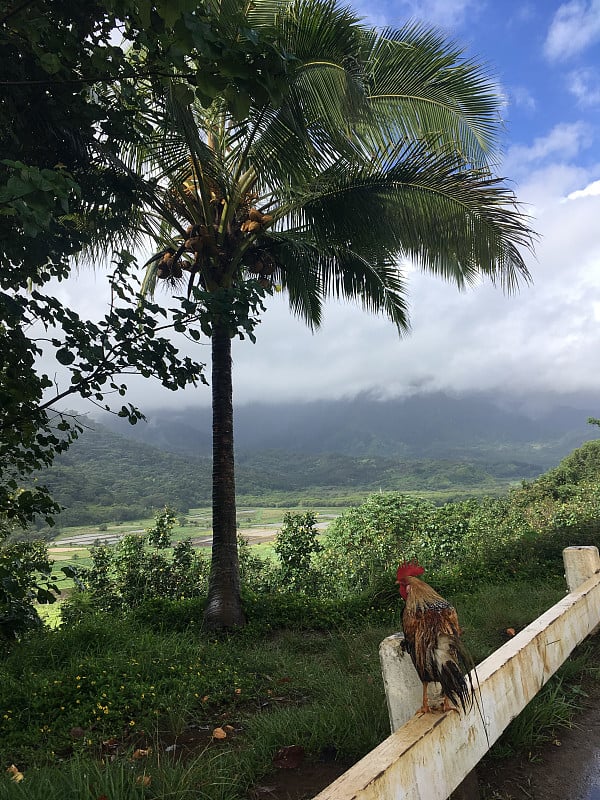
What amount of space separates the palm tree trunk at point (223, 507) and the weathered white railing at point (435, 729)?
4.47 m

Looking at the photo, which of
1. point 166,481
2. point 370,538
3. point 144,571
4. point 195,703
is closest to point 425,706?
point 195,703

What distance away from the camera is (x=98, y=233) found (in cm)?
691

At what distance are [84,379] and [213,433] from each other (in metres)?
4.19

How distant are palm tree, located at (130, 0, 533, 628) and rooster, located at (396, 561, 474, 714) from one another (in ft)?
14.1

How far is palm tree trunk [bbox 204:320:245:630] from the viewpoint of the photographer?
6.90 meters

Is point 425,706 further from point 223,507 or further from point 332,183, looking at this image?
point 332,183

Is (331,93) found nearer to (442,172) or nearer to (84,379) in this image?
(442,172)

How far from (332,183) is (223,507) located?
4.55 m

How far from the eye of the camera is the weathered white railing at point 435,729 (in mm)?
1792

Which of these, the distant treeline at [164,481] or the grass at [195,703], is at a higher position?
the distant treeline at [164,481]

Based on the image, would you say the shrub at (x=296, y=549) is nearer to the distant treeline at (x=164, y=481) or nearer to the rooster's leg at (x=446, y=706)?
the distant treeline at (x=164, y=481)

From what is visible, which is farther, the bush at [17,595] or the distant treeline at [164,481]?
the distant treeline at [164,481]

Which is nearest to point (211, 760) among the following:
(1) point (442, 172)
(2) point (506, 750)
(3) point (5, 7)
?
(2) point (506, 750)

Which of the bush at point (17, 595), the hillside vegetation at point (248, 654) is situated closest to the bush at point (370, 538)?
the hillside vegetation at point (248, 654)
